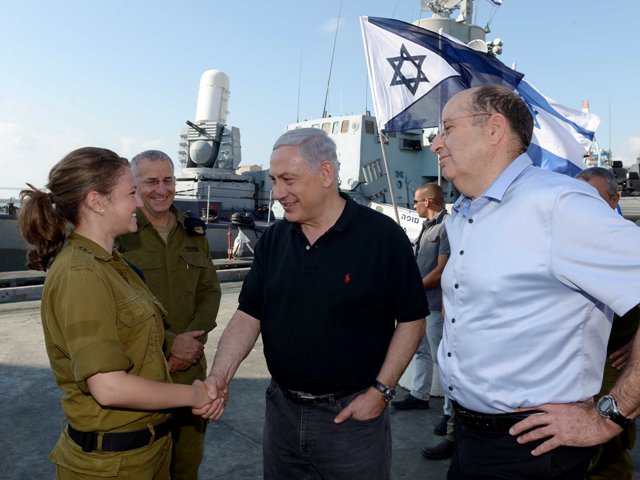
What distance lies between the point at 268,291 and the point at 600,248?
1.45 metres

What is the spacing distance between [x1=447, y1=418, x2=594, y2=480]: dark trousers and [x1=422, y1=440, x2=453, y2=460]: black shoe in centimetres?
208

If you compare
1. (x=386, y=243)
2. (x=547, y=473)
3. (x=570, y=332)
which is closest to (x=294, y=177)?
(x=386, y=243)

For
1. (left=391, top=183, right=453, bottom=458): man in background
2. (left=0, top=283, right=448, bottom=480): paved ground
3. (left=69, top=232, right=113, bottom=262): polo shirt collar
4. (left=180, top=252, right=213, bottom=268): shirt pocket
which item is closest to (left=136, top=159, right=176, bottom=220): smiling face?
(left=180, top=252, right=213, bottom=268): shirt pocket

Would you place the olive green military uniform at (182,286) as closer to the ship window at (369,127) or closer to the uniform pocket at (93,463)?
the uniform pocket at (93,463)

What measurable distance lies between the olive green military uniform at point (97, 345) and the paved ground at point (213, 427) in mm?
1840

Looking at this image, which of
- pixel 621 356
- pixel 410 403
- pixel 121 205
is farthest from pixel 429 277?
pixel 121 205

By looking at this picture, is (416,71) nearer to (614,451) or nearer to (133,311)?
(614,451)

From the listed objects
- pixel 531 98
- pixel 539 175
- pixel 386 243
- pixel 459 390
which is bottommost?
pixel 459 390

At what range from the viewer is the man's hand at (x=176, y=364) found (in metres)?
2.88

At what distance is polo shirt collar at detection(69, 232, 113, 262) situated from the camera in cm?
200

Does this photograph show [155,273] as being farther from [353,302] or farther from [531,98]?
[531,98]

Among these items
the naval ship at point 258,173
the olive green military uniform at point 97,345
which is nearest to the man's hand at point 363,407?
the olive green military uniform at point 97,345

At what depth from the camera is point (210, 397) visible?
217cm

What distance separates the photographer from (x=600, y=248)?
163cm
